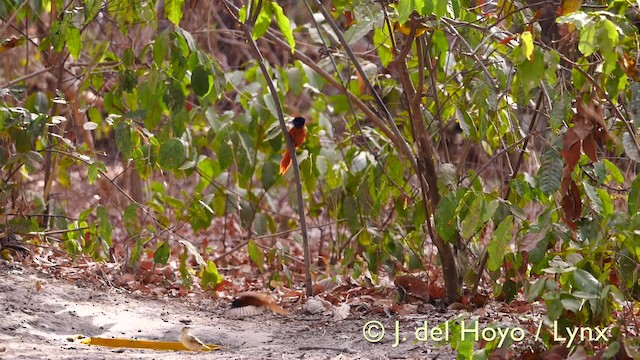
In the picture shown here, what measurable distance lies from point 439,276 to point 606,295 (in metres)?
1.95

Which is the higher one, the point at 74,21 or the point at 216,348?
the point at 74,21

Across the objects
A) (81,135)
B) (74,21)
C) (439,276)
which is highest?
(74,21)

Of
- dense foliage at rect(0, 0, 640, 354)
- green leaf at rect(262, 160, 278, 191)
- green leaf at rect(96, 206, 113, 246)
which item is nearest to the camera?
dense foliage at rect(0, 0, 640, 354)

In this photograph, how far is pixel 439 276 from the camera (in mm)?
4258

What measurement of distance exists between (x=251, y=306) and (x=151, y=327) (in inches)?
18.8

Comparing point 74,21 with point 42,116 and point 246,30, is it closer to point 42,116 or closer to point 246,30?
point 42,116

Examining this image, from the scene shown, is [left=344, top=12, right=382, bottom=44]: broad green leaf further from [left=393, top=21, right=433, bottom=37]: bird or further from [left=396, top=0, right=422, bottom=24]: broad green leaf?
[left=396, top=0, right=422, bottom=24]: broad green leaf

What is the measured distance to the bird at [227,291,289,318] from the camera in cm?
370

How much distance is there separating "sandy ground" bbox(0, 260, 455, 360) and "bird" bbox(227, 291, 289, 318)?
0.14ft

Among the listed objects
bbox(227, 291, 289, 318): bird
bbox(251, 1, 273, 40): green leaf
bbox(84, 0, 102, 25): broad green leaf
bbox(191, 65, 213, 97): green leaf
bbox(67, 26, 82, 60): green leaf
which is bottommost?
bbox(227, 291, 289, 318): bird

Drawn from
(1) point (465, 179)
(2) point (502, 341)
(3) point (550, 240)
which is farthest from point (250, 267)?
(2) point (502, 341)

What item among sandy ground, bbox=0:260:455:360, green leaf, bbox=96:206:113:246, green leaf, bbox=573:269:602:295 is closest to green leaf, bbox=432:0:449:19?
green leaf, bbox=573:269:602:295

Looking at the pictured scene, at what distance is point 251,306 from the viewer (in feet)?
12.3

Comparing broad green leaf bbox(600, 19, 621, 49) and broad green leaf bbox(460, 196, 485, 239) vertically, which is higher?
broad green leaf bbox(600, 19, 621, 49)
